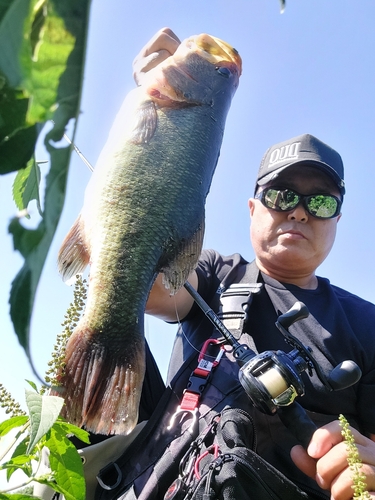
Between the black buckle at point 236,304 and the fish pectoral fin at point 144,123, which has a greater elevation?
the fish pectoral fin at point 144,123

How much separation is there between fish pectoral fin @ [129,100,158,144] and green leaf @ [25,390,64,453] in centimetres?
124

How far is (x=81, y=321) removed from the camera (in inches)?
67.6

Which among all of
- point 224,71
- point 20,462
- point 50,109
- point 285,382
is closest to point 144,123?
point 224,71

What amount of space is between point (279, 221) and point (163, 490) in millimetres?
1753

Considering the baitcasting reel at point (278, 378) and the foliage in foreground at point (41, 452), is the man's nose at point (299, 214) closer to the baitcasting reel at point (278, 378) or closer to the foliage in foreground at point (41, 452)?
the baitcasting reel at point (278, 378)

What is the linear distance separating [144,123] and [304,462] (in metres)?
1.52

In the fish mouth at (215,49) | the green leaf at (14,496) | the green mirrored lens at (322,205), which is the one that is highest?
the fish mouth at (215,49)

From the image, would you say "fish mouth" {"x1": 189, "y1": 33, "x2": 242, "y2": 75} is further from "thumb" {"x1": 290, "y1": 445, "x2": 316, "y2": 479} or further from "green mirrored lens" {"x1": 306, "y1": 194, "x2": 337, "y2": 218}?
"thumb" {"x1": 290, "y1": 445, "x2": 316, "y2": 479}

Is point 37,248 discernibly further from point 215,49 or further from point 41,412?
point 215,49

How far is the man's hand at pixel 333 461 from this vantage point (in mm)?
1693

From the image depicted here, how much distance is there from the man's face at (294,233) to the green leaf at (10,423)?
1984 mm

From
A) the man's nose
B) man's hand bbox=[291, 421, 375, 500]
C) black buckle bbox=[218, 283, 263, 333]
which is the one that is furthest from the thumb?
the man's nose

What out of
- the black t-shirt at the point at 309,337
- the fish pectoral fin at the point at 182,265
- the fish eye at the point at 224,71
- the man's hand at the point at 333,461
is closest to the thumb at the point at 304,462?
the man's hand at the point at 333,461

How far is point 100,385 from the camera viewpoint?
1675 mm
